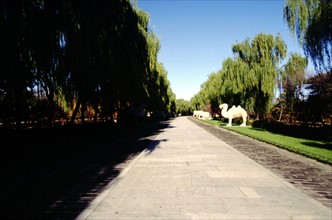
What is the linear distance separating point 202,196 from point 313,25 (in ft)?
49.0

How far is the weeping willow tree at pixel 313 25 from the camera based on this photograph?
53.3 ft

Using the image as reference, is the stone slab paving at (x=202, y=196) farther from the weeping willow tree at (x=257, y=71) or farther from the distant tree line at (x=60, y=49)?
the weeping willow tree at (x=257, y=71)

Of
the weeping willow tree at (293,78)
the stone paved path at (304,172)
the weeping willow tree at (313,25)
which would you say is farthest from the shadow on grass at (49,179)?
the weeping willow tree at (293,78)

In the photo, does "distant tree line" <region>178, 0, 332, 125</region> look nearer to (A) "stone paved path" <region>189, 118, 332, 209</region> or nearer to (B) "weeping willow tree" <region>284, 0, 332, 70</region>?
(B) "weeping willow tree" <region>284, 0, 332, 70</region>

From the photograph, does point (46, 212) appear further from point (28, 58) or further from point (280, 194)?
point (28, 58)

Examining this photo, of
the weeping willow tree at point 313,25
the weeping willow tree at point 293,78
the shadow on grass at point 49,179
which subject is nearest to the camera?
the shadow on grass at point 49,179

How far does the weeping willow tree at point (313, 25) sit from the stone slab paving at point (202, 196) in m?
11.2

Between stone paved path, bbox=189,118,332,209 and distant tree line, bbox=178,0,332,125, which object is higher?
distant tree line, bbox=178,0,332,125

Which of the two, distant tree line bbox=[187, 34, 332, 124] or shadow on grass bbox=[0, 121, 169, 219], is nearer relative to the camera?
shadow on grass bbox=[0, 121, 169, 219]

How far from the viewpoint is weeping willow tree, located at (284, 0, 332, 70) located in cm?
1625

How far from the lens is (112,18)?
622 inches

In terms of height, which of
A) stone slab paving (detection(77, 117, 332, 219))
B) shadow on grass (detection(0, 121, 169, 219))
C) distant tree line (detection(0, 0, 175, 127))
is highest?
distant tree line (detection(0, 0, 175, 127))

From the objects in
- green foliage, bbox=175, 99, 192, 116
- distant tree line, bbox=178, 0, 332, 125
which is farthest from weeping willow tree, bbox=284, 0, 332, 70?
green foliage, bbox=175, 99, 192, 116

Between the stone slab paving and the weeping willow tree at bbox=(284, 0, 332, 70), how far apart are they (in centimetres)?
1116
